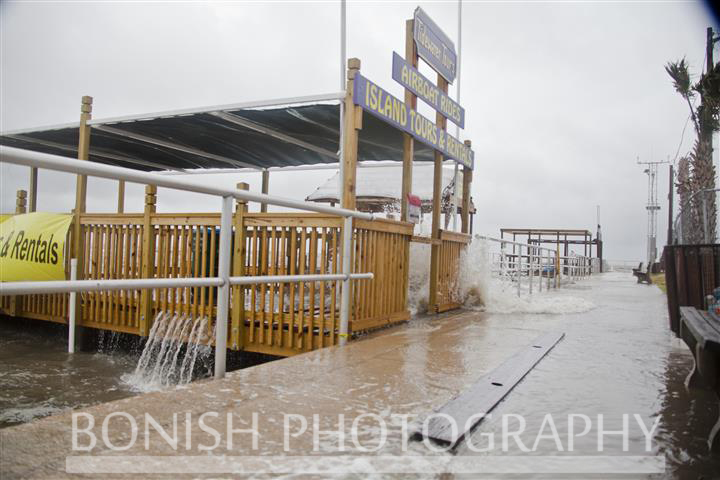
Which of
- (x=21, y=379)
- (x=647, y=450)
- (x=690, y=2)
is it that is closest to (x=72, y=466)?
(x=647, y=450)

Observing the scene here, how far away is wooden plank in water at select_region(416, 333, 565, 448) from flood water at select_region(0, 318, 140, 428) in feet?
10.8

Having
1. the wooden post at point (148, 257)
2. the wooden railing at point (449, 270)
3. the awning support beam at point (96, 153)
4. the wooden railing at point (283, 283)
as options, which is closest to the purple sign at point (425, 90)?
the wooden railing at point (449, 270)

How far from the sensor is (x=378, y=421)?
87.0 inches

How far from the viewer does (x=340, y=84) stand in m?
5.32

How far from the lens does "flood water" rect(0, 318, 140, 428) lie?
13.8 feet

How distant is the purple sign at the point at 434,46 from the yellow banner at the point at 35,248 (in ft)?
15.7

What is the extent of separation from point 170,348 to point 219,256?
2549 millimetres

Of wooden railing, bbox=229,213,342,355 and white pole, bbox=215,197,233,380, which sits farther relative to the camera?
wooden railing, bbox=229,213,342,355

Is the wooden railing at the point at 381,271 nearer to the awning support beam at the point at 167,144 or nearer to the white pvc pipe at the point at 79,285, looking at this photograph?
the white pvc pipe at the point at 79,285

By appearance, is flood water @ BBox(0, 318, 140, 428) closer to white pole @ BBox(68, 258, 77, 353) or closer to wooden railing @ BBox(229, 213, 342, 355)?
white pole @ BBox(68, 258, 77, 353)

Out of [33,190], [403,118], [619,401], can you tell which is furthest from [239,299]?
[33,190]

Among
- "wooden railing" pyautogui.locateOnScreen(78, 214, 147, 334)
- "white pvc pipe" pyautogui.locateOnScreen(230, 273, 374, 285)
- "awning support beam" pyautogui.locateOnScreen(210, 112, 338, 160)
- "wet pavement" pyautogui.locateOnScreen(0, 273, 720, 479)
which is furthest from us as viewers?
"awning support beam" pyautogui.locateOnScreen(210, 112, 338, 160)

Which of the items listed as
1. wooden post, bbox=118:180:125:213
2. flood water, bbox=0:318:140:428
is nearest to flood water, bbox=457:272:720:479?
flood water, bbox=0:318:140:428

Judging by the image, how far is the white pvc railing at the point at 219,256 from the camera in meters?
1.89
